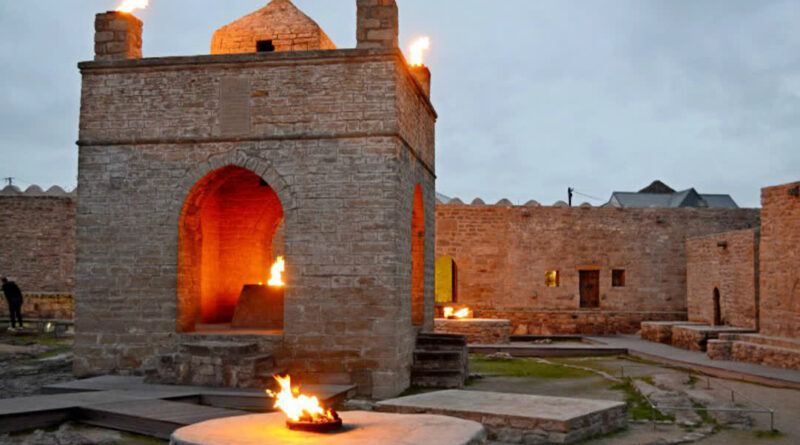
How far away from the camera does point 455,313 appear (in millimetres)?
21797

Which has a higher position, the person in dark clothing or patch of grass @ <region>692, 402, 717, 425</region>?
the person in dark clothing

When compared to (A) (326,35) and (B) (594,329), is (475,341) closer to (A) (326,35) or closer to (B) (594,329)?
(B) (594,329)

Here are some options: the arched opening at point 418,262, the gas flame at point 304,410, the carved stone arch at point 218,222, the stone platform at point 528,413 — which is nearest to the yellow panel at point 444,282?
the carved stone arch at point 218,222

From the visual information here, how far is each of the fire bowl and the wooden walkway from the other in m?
1.97

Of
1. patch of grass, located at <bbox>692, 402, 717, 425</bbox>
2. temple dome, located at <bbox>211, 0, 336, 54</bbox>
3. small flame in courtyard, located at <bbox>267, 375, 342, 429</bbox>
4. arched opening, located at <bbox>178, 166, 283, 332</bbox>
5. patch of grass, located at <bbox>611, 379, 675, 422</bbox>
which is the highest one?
temple dome, located at <bbox>211, 0, 336, 54</bbox>

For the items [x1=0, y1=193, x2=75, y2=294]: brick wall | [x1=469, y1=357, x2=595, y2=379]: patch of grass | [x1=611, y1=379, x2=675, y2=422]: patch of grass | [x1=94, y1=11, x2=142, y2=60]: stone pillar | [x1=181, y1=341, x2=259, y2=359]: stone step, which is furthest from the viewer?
[x1=0, y1=193, x2=75, y2=294]: brick wall

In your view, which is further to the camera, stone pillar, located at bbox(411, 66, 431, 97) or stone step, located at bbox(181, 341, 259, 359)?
stone pillar, located at bbox(411, 66, 431, 97)

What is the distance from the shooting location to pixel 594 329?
77.5 ft

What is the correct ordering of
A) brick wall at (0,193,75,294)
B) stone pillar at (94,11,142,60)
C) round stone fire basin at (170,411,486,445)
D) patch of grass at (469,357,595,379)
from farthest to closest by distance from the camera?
brick wall at (0,193,75,294) < patch of grass at (469,357,595,379) < stone pillar at (94,11,142,60) < round stone fire basin at (170,411,486,445)

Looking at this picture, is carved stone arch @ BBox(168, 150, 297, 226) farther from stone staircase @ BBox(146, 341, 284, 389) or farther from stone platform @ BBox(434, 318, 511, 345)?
stone platform @ BBox(434, 318, 511, 345)

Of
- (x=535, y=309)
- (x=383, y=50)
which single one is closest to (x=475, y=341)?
(x=535, y=309)

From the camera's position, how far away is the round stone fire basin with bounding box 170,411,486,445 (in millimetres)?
5957

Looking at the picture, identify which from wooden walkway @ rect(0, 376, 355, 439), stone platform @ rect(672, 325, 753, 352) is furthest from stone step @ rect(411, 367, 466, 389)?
→ stone platform @ rect(672, 325, 753, 352)

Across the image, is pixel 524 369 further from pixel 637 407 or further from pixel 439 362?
pixel 637 407
